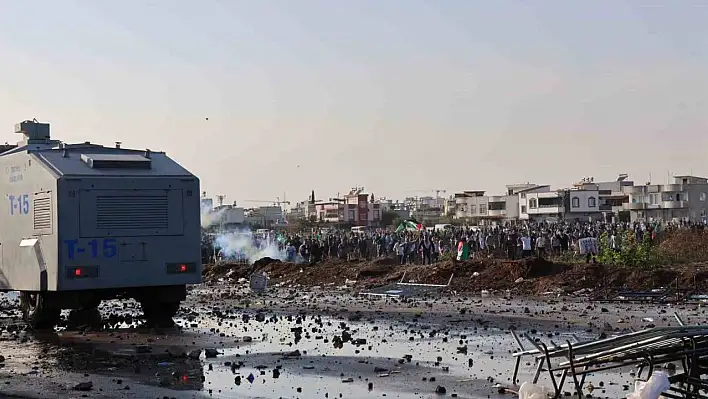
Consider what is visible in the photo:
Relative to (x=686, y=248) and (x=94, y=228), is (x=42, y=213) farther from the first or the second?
(x=686, y=248)

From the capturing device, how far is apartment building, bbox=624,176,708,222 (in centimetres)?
12762

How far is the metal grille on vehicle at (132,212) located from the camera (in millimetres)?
18344

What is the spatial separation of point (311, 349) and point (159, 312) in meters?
5.31

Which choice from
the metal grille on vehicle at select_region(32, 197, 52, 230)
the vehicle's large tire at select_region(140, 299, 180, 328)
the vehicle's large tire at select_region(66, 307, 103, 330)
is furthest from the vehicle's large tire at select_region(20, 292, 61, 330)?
the vehicle's large tire at select_region(140, 299, 180, 328)

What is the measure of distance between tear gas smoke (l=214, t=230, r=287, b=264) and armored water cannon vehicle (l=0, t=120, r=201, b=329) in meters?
31.1

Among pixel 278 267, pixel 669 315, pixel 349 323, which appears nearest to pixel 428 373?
pixel 349 323

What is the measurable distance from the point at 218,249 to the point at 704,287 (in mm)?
37868

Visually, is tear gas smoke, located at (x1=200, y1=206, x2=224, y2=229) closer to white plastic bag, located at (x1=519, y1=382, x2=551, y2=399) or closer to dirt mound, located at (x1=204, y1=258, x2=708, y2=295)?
dirt mound, located at (x1=204, y1=258, x2=708, y2=295)

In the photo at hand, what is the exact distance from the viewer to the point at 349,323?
1983 cm

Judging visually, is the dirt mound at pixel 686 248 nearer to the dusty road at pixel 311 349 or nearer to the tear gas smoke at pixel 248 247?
the dusty road at pixel 311 349

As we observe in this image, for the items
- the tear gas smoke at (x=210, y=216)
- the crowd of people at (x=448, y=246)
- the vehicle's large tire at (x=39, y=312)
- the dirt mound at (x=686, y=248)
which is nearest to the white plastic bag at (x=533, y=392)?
the vehicle's large tire at (x=39, y=312)

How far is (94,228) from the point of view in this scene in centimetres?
1823

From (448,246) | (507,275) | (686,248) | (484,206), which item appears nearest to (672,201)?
(484,206)

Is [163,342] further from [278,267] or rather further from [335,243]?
[335,243]
